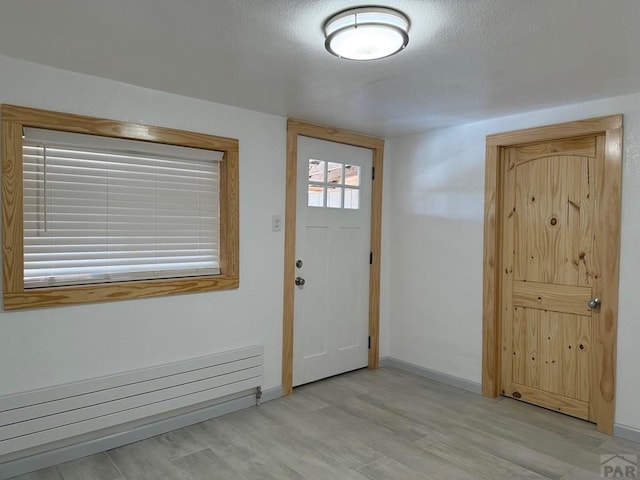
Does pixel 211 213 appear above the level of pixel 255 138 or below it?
below

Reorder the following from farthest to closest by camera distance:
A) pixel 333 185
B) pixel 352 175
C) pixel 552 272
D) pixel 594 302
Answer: pixel 352 175 → pixel 333 185 → pixel 552 272 → pixel 594 302

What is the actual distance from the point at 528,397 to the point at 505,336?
0.49 meters

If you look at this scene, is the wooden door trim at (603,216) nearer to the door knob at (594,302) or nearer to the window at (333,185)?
the door knob at (594,302)

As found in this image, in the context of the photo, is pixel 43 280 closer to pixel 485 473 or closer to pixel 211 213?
pixel 211 213

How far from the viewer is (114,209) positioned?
109 inches

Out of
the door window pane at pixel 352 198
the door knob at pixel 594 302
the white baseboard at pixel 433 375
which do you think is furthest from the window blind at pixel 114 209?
the door knob at pixel 594 302

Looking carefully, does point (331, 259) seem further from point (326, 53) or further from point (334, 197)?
point (326, 53)

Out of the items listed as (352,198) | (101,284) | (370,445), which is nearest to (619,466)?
(370,445)

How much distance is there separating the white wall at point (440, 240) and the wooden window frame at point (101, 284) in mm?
1756

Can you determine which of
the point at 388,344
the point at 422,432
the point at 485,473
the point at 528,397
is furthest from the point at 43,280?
the point at 528,397

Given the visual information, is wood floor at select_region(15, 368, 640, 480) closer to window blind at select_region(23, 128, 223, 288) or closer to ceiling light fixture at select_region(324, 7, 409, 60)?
window blind at select_region(23, 128, 223, 288)

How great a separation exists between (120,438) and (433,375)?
8.59 ft

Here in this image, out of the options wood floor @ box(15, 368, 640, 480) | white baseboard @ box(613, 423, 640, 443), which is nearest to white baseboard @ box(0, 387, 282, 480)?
wood floor @ box(15, 368, 640, 480)

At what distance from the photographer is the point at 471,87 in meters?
2.73
